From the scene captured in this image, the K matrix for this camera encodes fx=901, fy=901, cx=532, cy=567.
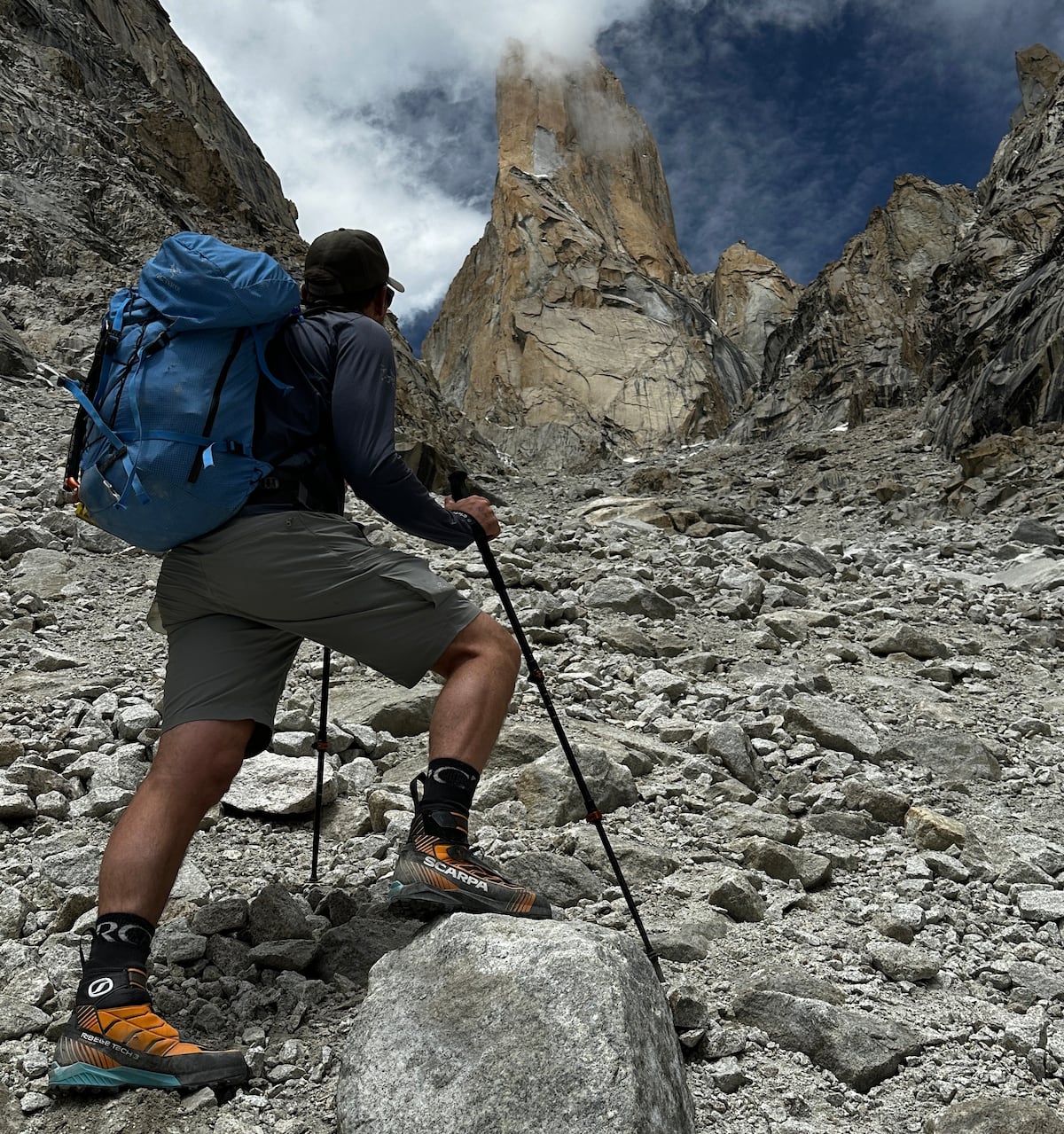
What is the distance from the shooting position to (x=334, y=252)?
3078 mm

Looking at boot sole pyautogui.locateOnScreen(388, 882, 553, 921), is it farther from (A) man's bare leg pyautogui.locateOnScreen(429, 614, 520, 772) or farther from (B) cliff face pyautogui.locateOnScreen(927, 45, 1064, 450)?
(B) cliff face pyautogui.locateOnScreen(927, 45, 1064, 450)

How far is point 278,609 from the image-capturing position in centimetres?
266

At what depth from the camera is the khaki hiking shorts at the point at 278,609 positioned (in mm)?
2617

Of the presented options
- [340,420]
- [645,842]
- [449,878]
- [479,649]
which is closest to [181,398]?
[340,420]

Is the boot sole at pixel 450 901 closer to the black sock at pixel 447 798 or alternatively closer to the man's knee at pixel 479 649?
the black sock at pixel 447 798

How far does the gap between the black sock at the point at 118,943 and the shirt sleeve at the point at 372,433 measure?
1.28 meters

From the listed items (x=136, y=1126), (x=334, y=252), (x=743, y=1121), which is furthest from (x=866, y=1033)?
(x=334, y=252)

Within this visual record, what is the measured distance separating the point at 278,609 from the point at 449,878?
36.0 inches

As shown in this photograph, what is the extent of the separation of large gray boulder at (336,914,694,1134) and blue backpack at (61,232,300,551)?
4.59 feet

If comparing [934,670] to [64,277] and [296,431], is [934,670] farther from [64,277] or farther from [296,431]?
[64,277]

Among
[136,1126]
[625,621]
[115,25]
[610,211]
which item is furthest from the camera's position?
[610,211]

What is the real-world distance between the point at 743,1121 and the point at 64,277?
23.6 meters

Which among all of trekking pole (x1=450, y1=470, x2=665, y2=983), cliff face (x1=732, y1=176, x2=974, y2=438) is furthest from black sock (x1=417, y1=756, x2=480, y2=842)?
cliff face (x1=732, y1=176, x2=974, y2=438)

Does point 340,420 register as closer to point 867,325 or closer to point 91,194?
point 91,194
